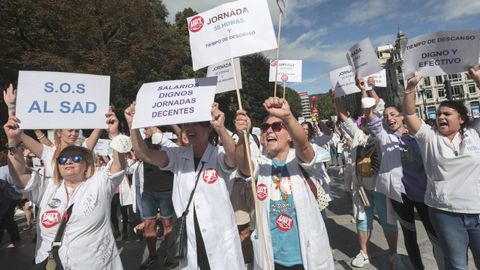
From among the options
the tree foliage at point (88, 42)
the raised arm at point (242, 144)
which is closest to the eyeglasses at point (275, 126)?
the raised arm at point (242, 144)

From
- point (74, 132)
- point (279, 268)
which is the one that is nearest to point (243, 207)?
point (279, 268)

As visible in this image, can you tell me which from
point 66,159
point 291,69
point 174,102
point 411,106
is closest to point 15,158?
point 66,159

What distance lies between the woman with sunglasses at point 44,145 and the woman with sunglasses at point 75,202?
24 cm

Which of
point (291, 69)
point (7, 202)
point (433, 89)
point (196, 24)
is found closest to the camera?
point (196, 24)

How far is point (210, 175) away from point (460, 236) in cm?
223

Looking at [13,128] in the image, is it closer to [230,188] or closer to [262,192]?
[230,188]

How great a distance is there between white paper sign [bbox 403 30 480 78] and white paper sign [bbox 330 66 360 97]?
1.49m

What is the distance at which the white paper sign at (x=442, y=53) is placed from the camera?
3338 mm

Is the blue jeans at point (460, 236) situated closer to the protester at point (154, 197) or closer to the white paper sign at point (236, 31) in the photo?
the white paper sign at point (236, 31)

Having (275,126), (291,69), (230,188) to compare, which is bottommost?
(230,188)

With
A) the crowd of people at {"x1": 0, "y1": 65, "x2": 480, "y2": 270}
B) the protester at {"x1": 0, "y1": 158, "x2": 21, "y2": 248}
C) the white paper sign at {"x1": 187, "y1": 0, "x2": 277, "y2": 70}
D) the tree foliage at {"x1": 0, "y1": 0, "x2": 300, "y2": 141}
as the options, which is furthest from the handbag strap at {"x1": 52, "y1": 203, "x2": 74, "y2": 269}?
the tree foliage at {"x1": 0, "y1": 0, "x2": 300, "y2": 141}

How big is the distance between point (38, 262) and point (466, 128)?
382cm

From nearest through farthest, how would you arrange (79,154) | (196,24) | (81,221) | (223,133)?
(223,133)
(81,221)
(79,154)
(196,24)

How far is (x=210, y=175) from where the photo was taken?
277 centimetres
